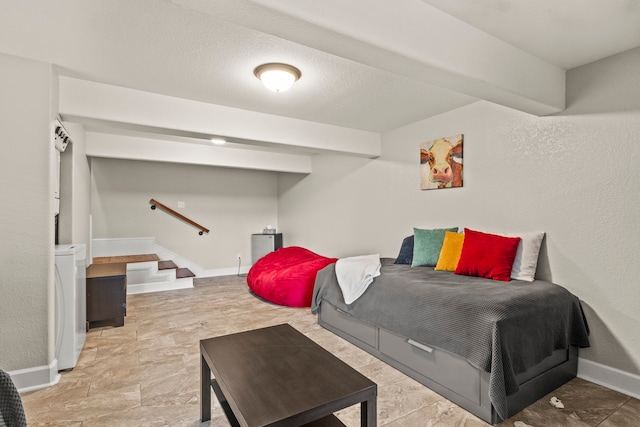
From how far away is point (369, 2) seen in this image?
1542mm

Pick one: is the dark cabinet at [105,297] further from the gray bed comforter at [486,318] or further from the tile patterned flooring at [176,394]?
the gray bed comforter at [486,318]

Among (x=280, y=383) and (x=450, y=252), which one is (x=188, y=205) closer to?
(x=450, y=252)

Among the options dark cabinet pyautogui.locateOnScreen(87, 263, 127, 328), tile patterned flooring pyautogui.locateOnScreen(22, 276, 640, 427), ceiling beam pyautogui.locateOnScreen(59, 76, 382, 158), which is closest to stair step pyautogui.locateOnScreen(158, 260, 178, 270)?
dark cabinet pyautogui.locateOnScreen(87, 263, 127, 328)

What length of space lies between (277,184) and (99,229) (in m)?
3.46

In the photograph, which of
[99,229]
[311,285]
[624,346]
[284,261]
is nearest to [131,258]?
[99,229]

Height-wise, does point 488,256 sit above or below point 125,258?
above

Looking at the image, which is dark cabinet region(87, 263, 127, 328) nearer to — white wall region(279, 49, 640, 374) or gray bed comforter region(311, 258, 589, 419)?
gray bed comforter region(311, 258, 589, 419)

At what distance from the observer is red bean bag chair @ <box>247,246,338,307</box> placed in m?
4.25

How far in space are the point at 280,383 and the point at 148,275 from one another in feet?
14.4

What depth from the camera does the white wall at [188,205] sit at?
5.53 meters

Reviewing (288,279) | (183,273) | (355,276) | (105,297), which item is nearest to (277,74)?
(355,276)

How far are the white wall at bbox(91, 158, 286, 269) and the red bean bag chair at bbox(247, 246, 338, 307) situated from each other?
→ 5.53ft

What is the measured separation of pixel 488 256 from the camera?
107 inches

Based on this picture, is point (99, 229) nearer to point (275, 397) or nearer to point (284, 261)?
point (284, 261)
